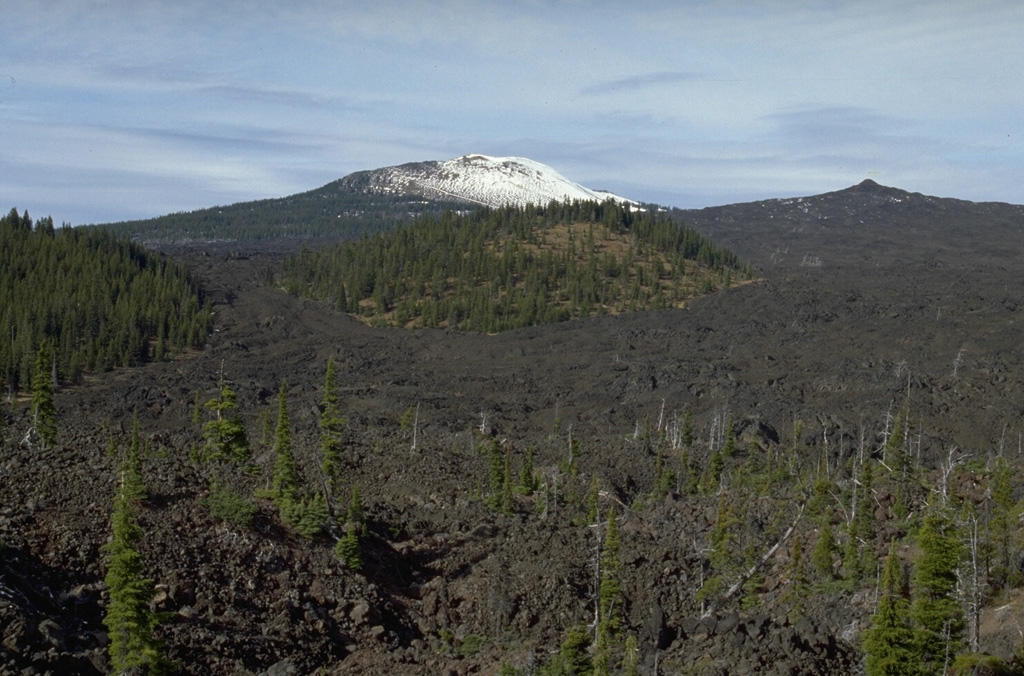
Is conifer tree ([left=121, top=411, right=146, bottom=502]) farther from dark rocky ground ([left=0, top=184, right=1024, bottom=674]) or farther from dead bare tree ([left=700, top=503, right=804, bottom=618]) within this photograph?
dead bare tree ([left=700, top=503, right=804, bottom=618])

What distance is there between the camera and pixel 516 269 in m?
134

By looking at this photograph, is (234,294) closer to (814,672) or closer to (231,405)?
(231,405)

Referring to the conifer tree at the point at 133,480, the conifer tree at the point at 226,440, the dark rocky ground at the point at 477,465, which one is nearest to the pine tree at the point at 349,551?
the dark rocky ground at the point at 477,465

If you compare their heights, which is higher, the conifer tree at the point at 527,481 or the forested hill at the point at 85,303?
the forested hill at the point at 85,303

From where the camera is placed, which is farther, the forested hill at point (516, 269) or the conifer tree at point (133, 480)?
the forested hill at point (516, 269)

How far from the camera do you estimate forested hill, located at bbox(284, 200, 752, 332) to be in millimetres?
120688

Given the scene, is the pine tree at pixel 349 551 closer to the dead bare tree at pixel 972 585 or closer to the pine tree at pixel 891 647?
the pine tree at pixel 891 647

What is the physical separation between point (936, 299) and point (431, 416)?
66.2 metres

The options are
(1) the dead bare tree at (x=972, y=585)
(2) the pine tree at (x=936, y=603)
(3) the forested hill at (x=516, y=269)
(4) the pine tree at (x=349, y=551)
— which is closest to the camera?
(2) the pine tree at (x=936, y=603)

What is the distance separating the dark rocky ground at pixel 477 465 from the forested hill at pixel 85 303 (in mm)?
4156

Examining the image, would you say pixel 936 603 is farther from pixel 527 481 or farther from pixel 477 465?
pixel 477 465

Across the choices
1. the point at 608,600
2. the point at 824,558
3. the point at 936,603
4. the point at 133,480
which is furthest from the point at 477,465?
the point at 936,603

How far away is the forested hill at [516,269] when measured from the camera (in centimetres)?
12069

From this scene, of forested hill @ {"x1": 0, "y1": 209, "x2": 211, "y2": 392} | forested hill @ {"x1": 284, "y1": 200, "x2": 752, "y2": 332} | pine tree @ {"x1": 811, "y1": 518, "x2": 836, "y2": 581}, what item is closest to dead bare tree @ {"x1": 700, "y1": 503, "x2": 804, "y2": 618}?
pine tree @ {"x1": 811, "y1": 518, "x2": 836, "y2": 581}
